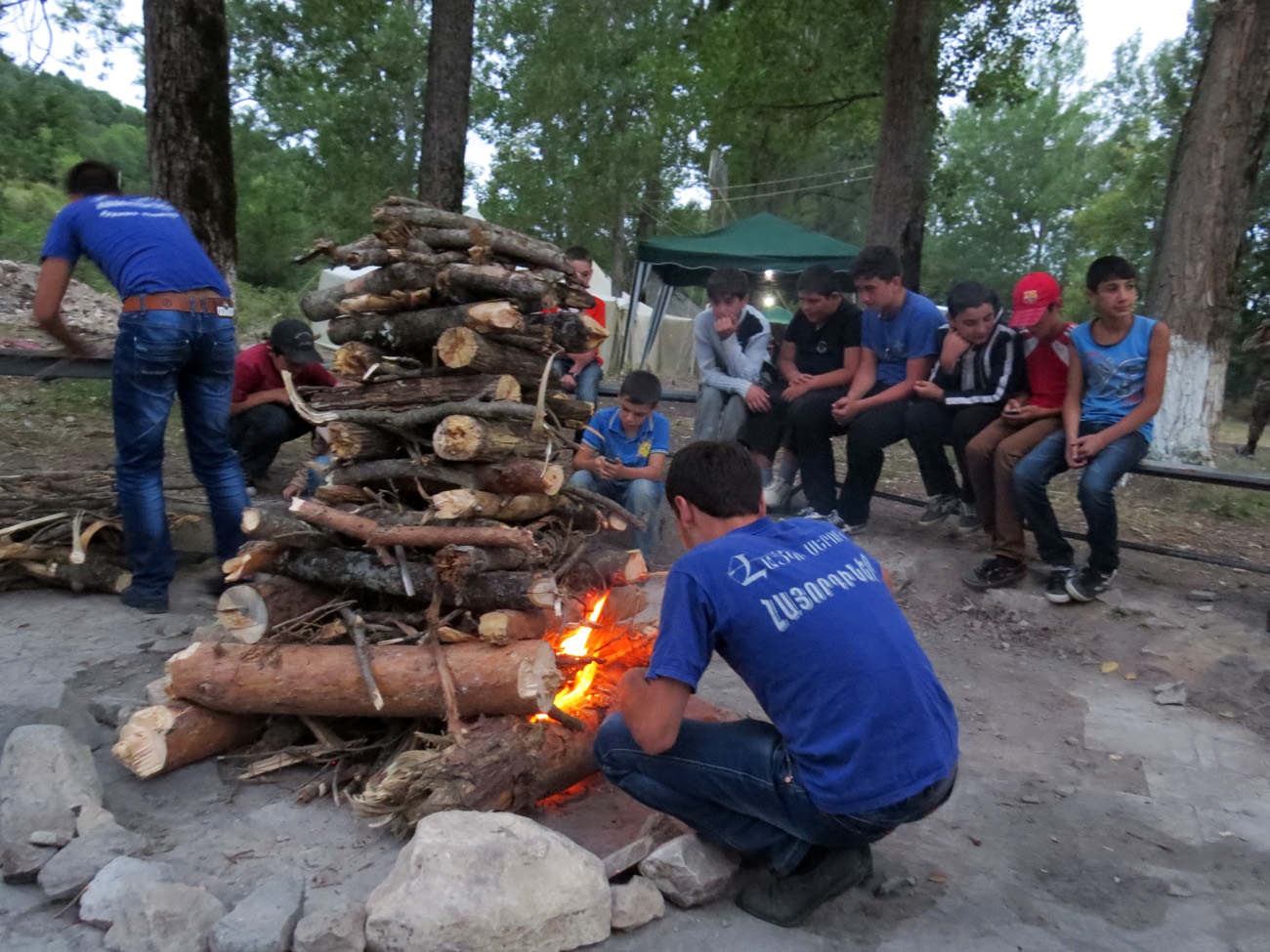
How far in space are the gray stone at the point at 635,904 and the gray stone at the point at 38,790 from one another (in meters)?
1.60

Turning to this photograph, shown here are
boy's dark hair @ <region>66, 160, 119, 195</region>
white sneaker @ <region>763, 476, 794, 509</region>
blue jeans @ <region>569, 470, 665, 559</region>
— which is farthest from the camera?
white sneaker @ <region>763, 476, 794, 509</region>

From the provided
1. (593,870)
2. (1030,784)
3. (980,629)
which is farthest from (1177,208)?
(593,870)

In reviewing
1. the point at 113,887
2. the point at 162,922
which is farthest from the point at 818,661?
the point at 113,887

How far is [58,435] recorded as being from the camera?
25.2ft

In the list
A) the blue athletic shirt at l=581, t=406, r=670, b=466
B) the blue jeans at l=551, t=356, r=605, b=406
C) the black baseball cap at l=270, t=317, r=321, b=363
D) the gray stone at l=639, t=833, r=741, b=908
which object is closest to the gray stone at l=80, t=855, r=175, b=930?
the gray stone at l=639, t=833, r=741, b=908

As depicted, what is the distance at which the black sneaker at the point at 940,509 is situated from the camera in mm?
5934

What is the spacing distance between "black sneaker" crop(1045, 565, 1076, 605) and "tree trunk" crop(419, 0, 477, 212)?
5965mm

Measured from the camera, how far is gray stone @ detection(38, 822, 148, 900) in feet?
8.28

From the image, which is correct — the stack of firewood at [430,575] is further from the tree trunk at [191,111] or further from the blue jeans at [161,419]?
the tree trunk at [191,111]

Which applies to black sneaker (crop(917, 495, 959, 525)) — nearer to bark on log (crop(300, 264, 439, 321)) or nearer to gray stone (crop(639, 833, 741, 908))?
bark on log (crop(300, 264, 439, 321))

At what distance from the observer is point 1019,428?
546 cm

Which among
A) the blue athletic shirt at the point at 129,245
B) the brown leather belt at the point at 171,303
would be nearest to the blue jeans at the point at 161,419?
the brown leather belt at the point at 171,303

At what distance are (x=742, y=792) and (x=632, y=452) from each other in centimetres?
308

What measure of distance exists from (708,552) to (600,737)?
2.63ft
